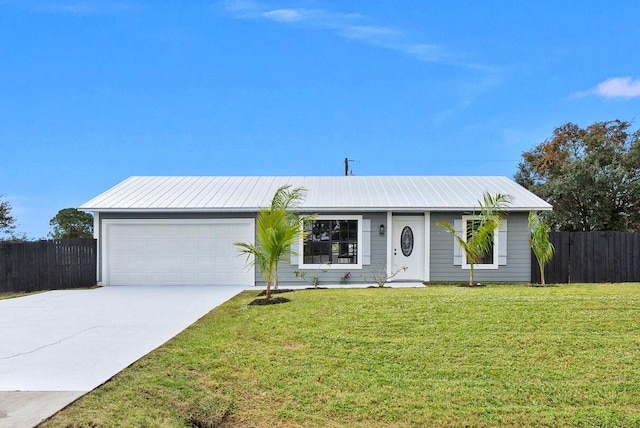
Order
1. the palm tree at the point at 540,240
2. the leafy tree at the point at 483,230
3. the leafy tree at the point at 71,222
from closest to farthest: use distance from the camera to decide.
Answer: the leafy tree at the point at 483,230 < the palm tree at the point at 540,240 < the leafy tree at the point at 71,222

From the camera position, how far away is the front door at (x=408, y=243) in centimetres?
1319

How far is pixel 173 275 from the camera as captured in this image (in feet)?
43.6

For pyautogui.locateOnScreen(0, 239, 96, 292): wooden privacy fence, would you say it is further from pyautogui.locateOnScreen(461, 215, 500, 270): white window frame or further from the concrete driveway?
pyautogui.locateOnScreen(461, 215, 500, 270): white window frame

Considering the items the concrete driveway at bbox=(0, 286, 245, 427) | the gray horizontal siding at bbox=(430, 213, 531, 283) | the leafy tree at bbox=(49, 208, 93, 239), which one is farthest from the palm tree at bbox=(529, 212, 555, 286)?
the leafy tree at bbox=(49, 208, 93, 239)

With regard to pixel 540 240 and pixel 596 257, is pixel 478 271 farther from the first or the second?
pixel 596 257

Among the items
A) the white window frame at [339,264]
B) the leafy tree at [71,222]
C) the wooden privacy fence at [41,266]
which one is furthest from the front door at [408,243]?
the leafy tree at [71,222]

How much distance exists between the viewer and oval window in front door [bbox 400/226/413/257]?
43.3ft

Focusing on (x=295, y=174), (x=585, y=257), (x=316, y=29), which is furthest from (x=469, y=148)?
(x=316, y=29)

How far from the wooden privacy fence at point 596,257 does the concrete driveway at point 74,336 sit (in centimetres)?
1011

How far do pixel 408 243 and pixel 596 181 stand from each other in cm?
1214

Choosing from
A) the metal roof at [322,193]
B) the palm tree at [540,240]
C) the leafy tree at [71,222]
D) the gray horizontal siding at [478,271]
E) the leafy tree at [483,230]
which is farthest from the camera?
the leafy tree at [71,222]

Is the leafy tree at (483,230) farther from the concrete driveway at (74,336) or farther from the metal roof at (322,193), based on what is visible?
the concrete driveway at (74,336)

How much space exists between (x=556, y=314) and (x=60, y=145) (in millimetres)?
14234

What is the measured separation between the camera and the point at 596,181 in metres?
20.1
